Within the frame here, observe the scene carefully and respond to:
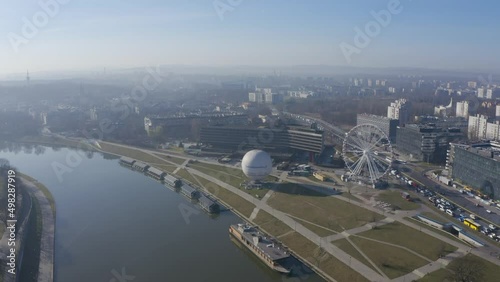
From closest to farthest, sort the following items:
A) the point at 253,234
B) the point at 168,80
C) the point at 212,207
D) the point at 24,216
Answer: the point at 253,234, the point at 24,216, the point at 212,207, the point at 168,80

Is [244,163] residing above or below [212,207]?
above

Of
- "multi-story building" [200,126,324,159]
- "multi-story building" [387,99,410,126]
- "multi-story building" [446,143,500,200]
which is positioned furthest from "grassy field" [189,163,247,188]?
"multi-story building" [387,99,410,126]

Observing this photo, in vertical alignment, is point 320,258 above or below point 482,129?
below

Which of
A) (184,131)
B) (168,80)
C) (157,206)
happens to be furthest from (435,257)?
(168,80)

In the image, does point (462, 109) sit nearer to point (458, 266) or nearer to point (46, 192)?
point (458, 266)

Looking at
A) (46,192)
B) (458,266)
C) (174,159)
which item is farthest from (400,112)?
(46,192)

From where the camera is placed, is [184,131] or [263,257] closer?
[263,257]

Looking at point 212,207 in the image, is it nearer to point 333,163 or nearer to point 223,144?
point 333,163
